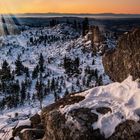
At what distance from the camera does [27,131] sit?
43.9m

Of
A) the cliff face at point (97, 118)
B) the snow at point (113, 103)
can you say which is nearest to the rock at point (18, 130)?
the cliff face at point (97, 118)

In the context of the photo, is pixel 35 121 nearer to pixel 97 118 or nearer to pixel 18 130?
pixel 18 130

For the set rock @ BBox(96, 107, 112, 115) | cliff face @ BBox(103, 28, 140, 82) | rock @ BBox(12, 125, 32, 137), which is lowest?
rock @ BBox(12, 125, 32, 137)

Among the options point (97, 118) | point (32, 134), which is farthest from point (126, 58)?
point (32, 134)

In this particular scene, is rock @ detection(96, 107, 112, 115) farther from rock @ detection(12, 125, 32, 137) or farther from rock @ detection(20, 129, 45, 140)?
rock @ detection(12, 125, 32, 137)

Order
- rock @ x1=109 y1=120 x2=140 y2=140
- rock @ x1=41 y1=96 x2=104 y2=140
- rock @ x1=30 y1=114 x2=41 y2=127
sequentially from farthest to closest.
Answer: rock @ x1=30 y1=114 x2=41 y2=127
rock @ x1=41 y1=96 x2=104 y2=140
rock @ x1=109 y1=120 x2=140 y2=140

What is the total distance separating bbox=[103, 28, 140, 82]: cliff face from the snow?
6.16 ft

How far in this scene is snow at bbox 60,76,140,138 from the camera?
119 ft

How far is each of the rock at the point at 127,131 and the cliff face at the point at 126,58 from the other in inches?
360

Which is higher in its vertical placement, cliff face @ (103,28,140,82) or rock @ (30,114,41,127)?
cliff face @ (103,28,140,82)

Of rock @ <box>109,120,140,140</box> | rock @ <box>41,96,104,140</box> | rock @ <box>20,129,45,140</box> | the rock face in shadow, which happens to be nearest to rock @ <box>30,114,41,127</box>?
the rock face in shadow

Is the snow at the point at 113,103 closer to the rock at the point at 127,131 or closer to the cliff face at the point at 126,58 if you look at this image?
the rock at the point at 127,131

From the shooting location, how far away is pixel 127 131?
35.1m

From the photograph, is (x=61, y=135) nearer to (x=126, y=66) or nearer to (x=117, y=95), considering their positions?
(x=117, y=95)
